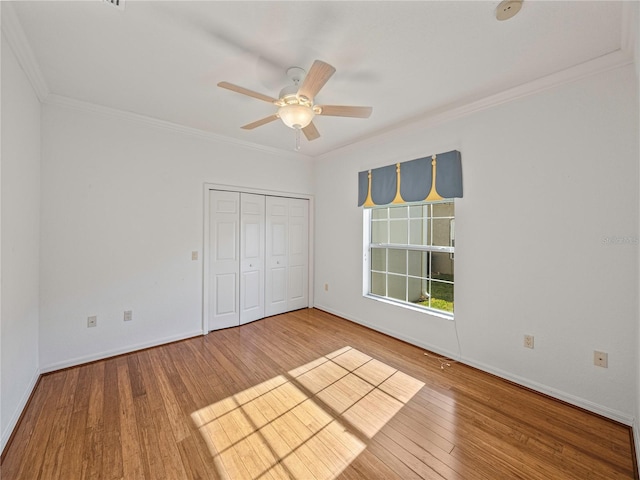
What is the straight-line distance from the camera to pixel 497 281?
2.58 m

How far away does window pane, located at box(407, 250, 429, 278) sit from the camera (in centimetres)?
335

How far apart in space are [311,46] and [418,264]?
263cm

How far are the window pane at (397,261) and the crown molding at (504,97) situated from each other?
150 centimetres

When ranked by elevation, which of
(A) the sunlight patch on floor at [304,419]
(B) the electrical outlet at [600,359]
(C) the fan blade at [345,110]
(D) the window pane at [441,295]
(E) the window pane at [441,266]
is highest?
(C) the fan blade at [345,110]

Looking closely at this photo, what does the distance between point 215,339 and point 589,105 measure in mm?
4309

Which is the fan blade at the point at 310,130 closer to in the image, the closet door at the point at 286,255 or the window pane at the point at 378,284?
the closet door at the point at 286,255

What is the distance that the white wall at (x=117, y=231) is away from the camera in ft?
8.68

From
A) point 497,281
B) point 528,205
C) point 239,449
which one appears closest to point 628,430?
point 497,281

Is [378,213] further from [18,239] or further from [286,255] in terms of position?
[18,239]

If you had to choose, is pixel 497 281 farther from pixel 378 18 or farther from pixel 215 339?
pixel 215 339

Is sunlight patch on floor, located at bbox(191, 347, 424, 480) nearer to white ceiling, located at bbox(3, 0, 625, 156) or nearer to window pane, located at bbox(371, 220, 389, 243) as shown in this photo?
window pane, located at bbox(371, 220, 389, 243)

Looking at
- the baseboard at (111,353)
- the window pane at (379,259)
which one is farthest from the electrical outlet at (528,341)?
the baseboard at (111,353)

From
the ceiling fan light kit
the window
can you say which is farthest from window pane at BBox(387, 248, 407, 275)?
the ceiling fan light kit

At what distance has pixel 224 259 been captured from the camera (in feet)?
12.5
